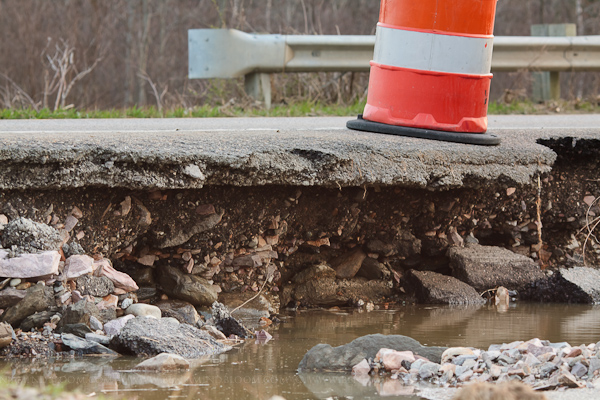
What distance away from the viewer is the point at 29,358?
111 inches

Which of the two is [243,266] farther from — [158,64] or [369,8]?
[369,8]

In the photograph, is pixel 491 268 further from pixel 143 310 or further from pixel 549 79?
pixel 549 79

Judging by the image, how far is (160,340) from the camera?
2891 millimetres

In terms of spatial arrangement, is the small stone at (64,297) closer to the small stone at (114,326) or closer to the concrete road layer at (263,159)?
the small stone at (114,326)

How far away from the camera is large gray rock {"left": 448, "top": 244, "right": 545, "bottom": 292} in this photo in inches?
169

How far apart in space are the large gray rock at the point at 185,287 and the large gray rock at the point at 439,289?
1283 mm

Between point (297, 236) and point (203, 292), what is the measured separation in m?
0.74

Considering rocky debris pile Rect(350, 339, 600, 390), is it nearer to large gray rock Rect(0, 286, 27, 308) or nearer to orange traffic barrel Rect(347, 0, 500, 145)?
large gray rock Rect(0, 286, 27, 308)

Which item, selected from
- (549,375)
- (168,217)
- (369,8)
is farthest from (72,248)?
(369,8)

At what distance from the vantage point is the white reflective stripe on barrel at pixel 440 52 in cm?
426

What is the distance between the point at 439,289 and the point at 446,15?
5.38 feet

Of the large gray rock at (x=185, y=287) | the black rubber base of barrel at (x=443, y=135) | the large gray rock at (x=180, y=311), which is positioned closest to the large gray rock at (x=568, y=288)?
the black rubber base of barrel at (x=443, y=135)

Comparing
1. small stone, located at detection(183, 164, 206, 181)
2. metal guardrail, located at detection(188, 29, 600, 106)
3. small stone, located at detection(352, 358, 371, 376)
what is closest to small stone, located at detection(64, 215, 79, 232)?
small stone, located at detection(183, 164, 206, 181)

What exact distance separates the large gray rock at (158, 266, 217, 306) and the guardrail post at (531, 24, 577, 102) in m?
6.10
